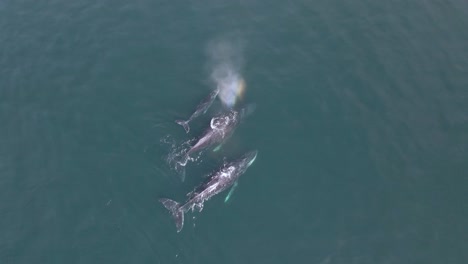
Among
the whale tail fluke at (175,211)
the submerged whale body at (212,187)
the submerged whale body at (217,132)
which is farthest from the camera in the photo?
the submerged whale body at (217,132)

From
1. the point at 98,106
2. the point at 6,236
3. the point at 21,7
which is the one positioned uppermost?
the point at 21,7

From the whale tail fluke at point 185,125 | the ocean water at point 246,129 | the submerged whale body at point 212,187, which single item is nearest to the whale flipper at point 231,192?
the submerged whale body at point 212,187

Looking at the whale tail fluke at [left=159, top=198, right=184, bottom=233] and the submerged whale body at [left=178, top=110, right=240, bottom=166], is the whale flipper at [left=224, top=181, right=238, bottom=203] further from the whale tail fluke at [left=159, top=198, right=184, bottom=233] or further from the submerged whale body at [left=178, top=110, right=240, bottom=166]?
the submerged whale body at [left=178, top=110, right=240, bottom=166]

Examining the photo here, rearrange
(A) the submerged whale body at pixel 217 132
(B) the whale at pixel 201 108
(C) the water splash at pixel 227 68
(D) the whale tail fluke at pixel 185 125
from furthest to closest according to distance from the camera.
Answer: (C) the water splash at pixel 227 68 → (B) the whale at pixel 201 108 → (D) the whale tail fluke at pixel 185 125 → (A) the submerged whale body at pixel 217 132

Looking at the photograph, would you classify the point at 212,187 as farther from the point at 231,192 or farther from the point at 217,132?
the point at 217,132

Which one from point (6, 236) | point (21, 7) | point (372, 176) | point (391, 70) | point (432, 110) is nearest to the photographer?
point (6, 236)

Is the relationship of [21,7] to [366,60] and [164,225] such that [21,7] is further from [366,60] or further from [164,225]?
[366,60]

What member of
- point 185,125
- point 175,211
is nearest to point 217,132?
point 185,125

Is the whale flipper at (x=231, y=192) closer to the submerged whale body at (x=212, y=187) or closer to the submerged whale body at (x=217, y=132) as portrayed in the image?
the submerged whale body at (x=212, y=187)

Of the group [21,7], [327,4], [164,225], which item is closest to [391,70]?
[327,4]
